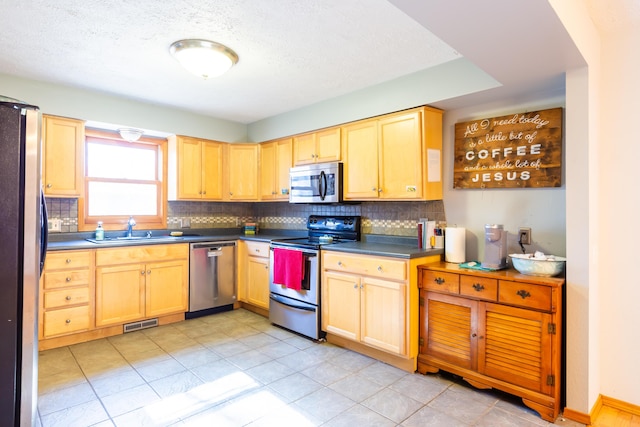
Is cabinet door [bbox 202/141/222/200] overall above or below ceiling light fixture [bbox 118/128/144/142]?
below

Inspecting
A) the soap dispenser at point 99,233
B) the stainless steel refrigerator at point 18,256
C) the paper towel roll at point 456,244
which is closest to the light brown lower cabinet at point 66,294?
the soap dispenser at point 99,233

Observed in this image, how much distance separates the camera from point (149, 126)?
12.7 ft

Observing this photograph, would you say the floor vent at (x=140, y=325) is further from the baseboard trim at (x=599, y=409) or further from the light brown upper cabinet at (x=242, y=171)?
the baseboard trim at (x=599, y=409)

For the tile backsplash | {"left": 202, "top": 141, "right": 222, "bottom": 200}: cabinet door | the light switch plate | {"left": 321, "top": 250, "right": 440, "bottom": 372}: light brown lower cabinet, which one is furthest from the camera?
{"left": 202, "top": 141, "right": 222, "bottom": 200}: cabinet door

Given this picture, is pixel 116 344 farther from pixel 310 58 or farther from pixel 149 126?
pixel 310 58

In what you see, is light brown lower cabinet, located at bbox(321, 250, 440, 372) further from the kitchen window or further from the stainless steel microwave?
the kitchen window

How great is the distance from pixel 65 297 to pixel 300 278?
2.12m

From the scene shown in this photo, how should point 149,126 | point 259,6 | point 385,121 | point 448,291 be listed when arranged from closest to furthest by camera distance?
1. point 259,6
2. point 448,291
3. point 385,121
4. point 149,126

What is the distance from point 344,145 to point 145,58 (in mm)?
1880

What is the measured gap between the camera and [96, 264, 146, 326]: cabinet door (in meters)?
3.31

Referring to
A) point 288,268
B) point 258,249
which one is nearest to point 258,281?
point 258,249

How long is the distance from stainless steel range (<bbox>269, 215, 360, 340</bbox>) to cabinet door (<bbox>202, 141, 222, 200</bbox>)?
3.93 feet

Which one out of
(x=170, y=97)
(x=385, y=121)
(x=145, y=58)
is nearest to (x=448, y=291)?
(x=385, y=121)

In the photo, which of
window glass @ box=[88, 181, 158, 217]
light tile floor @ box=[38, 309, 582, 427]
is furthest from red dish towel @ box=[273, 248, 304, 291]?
window glass @ box=[88, 181, 158, 217]
